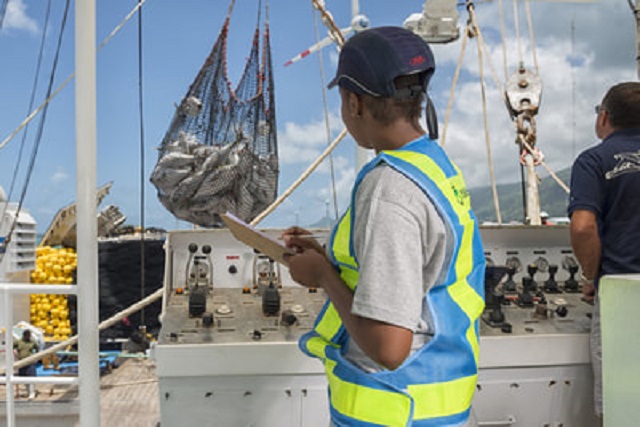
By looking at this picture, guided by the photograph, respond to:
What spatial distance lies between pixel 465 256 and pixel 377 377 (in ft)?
0.75

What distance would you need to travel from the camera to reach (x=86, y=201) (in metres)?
Answer: 1.87

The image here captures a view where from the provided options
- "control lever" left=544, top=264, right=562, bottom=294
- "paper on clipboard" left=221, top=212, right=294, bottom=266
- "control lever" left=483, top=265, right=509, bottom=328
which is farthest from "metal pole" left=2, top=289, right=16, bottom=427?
"control lever" left=544, top=264, right=562, bottom=294

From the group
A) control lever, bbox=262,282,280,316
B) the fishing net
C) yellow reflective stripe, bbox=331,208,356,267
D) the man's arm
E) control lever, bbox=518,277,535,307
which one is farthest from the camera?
the fishing net

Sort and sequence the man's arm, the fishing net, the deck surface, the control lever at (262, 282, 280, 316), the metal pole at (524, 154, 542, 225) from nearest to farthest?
the man's arm < the control lever at (262, 282, 280, 316) < the deck surface < the metal pole at (524, 154, 542, 225) < the fishing net

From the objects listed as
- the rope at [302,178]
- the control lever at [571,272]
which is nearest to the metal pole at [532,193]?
the rope at [302,178]

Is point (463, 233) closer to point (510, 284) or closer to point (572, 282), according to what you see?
point (510, 284)

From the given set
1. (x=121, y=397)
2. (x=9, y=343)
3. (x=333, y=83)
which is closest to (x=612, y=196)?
(x=333, y=83)

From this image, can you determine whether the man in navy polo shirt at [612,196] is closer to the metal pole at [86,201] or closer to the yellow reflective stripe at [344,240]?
the yellow reflective stripe at [344,240]

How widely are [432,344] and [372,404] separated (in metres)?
0.13

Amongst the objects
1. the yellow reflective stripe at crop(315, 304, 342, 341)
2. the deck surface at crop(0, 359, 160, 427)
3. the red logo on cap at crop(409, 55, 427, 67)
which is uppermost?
the red logo on cap at crop(409, 55, 427, 67)

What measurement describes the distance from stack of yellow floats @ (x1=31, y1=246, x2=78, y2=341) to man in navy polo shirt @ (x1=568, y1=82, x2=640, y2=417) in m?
8.25

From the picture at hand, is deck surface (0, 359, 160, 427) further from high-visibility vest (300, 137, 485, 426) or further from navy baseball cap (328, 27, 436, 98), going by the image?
navy baseball cap (328, 27, 436, 98)

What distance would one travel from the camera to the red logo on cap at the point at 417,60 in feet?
3.02

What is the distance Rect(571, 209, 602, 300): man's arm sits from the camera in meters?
1.64
